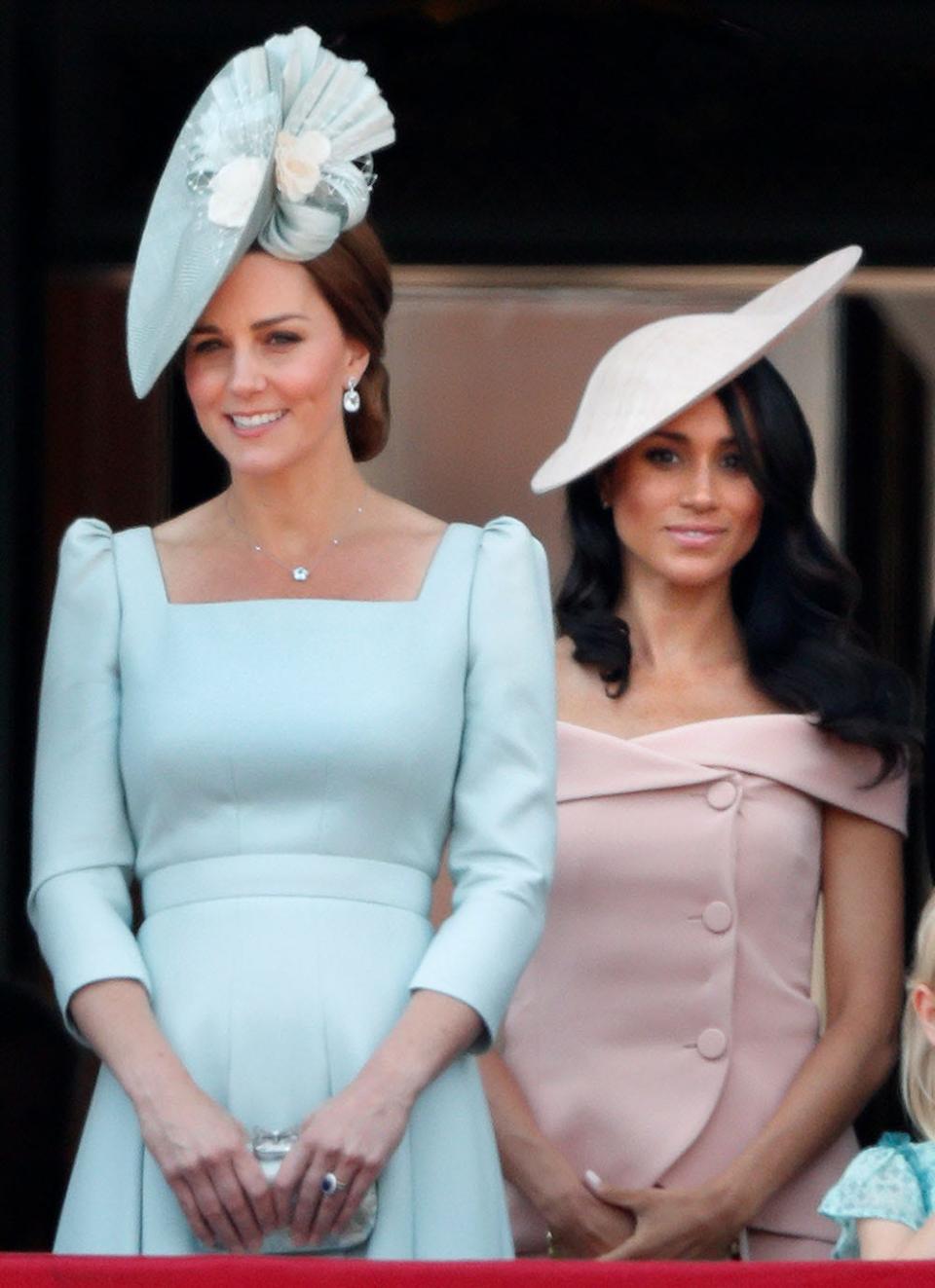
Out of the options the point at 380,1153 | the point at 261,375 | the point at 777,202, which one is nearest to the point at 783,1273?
the point at 380,1153

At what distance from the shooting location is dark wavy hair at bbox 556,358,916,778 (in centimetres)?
383

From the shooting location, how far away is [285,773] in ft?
10.2

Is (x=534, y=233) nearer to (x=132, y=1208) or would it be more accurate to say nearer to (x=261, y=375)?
(x=261, y=375)

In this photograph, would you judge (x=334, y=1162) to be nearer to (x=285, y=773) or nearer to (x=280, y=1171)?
(x=280, y=1171)

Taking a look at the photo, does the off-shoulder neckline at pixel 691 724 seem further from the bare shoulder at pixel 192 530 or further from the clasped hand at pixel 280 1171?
the clasped hand at pixel 280 1171

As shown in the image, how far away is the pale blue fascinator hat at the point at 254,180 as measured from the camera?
10.5ft

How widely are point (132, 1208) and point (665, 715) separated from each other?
1076mm

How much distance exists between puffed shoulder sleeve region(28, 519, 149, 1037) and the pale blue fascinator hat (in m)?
0.24

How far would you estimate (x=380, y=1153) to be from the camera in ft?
9.63

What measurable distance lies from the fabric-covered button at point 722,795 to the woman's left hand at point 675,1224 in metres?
0.45

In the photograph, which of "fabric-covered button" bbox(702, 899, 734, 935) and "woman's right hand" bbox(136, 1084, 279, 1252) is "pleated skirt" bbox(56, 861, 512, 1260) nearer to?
"woman's right hand" bbox(136, 1084, 279, 1252)

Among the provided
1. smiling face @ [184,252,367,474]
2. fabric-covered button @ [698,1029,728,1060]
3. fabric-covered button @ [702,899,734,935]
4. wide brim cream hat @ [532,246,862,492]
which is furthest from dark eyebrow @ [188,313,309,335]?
fabric-covered button @ [698,1029,728,1060]

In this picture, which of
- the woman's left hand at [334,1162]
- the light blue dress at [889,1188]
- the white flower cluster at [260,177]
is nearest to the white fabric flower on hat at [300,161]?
the white flower cluster at [260,177]

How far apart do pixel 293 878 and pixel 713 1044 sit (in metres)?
0.79
